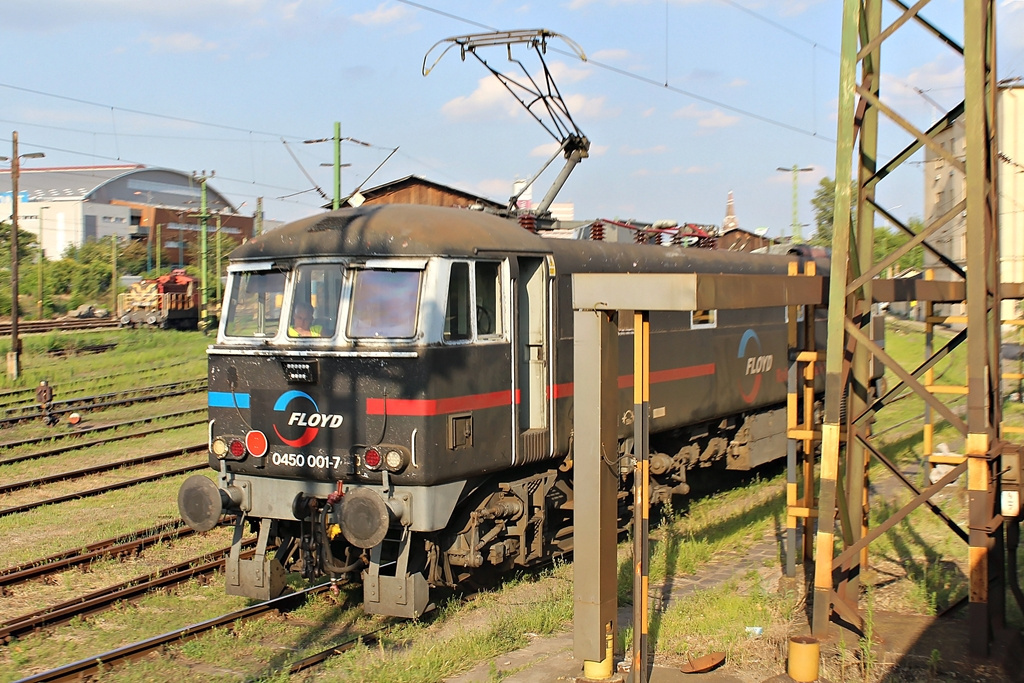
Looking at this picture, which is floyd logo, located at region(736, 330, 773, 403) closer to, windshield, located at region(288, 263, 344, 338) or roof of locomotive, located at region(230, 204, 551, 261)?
roof of locomotive, located at region(230, 204, 551, 261)

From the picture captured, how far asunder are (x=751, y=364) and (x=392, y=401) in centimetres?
639

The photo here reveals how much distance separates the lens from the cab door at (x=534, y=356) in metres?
8.49

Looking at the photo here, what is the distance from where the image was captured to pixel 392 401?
24.9 ft

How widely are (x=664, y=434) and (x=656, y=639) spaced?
4124 millimetres

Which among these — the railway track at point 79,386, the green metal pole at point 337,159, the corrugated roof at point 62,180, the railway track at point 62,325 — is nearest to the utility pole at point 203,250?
the railway track at point 62,325

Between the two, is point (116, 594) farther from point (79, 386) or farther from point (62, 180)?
point (62, 180)

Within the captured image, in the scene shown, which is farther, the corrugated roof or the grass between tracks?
the corrugated roof

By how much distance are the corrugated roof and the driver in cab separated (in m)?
64.7

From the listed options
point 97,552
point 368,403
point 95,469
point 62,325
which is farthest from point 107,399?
point 62,325

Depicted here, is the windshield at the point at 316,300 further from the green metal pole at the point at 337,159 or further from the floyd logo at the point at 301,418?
the green metal pole at the point at 337,159

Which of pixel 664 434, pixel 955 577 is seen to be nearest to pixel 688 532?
pixel 664 434

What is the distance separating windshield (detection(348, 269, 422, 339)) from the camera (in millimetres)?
7688

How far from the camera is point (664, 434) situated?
11078 mm

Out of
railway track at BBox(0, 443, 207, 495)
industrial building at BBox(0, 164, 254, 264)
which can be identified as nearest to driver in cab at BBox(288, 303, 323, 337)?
railway track at BBox(0, 443, 207, 495)
